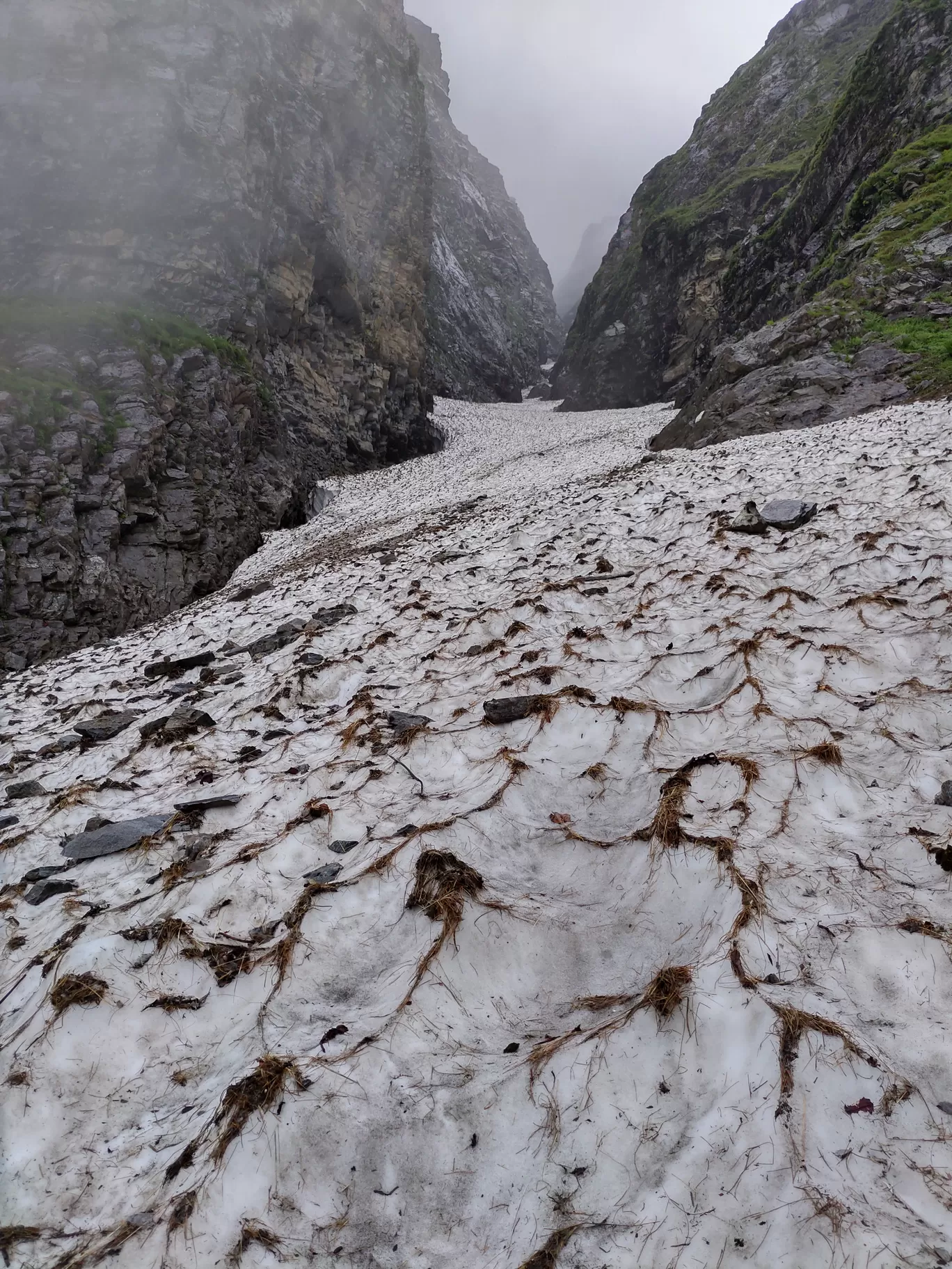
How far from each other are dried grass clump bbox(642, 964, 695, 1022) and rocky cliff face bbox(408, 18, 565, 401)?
6483cm

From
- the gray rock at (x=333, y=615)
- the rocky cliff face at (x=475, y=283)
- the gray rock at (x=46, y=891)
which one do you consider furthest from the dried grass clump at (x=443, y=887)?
the rocky cliff face at (x=475, y=283)

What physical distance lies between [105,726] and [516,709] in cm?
414

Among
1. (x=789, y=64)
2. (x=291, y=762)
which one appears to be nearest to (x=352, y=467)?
(x=291, y=762)

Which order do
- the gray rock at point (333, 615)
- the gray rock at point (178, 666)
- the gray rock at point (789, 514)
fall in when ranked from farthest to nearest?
the gray rock at point (333, 615) → the gray rock at point (178, 666) → the gray rock at point (789, 514)

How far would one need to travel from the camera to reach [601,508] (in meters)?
10.8

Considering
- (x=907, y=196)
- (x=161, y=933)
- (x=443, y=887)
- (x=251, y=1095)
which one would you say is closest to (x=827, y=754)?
(x=443, y=887)

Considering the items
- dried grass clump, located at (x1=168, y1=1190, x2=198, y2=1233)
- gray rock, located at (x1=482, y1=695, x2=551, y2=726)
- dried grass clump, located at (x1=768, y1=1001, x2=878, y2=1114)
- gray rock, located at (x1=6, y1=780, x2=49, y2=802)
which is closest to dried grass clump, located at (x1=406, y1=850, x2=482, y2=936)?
dried grass clump, located at (x1=168, y1=1190, x2=198, y2=1233)

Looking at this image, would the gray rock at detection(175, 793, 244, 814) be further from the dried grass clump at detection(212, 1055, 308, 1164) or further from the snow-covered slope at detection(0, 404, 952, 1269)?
the dried grass clump at detection(212, 1055, 308, 1164)

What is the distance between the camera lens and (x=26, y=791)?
5.09 metres

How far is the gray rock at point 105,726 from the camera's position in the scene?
598 cm

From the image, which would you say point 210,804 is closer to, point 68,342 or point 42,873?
point 42,873

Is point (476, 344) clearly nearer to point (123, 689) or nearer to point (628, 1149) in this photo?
point (123, 689)

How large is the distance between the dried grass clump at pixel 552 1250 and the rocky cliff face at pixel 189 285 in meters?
12.2

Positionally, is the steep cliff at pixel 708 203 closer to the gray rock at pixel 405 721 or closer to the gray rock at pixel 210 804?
the gray rock at pixel 405 721
